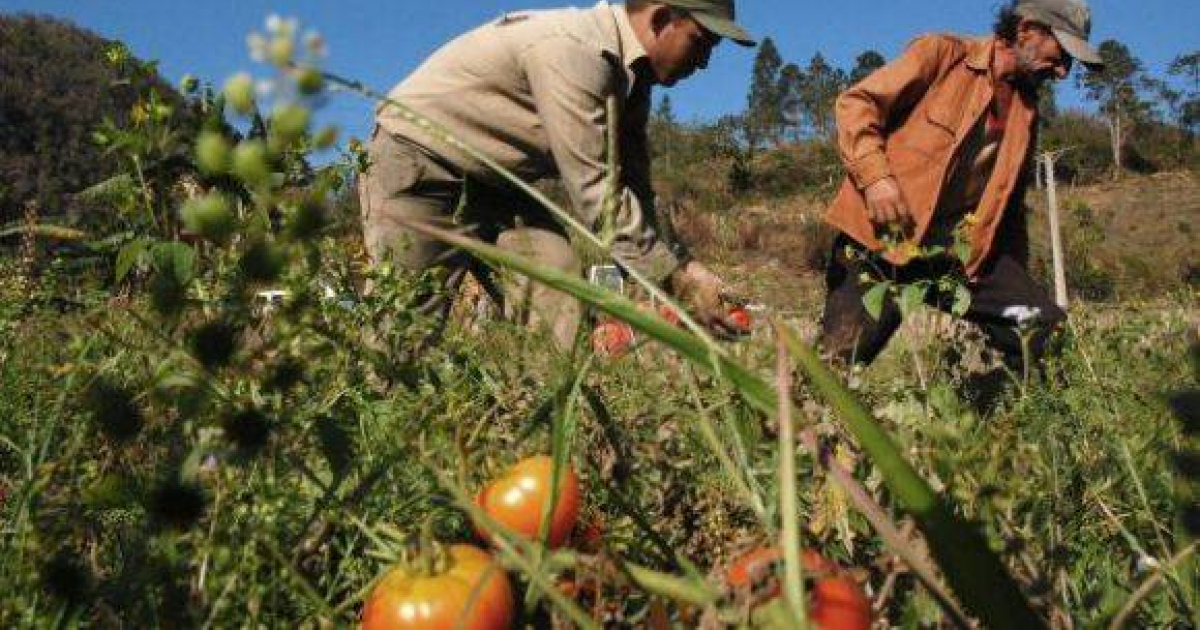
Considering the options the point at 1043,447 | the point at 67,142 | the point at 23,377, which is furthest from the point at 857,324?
the point at 67,142

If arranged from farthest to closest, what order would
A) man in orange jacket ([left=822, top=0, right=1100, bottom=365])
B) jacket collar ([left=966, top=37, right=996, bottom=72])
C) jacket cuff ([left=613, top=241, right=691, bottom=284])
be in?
jacket collar ([left=966, top=37, right=996, bottom=72])
man in orange jacket ([left=822, top=0, right=1100, bottom=365])
jacket cuff ([left=613, top=241, right=691, bottom=284])

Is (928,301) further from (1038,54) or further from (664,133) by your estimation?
(664,133)

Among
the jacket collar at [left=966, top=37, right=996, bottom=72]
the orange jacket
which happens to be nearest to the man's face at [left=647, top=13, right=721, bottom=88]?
the orange jacket

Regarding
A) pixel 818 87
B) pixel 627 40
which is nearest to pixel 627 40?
pixel 627 40

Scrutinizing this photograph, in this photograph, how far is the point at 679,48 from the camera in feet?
11.2

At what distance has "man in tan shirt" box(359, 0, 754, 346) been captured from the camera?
3250mm

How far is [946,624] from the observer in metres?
0.73

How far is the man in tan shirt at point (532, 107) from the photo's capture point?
3.25 metres

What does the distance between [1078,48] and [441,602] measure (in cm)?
386

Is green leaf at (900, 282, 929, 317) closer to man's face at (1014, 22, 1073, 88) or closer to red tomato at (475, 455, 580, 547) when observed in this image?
red tomato at (475, 455, 580, 547)

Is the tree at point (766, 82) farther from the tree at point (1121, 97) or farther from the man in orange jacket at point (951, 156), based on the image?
the man in orange jacket at point (951, 156)

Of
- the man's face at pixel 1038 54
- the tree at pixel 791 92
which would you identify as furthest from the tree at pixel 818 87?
the man's face at pixel 1038 54

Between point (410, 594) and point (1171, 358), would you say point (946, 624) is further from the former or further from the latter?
point (1171, 358)

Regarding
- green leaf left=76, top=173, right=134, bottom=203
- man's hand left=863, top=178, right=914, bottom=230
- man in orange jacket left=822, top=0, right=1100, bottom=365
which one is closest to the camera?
green leaf left=76, top=173, right=134, bottom=203
